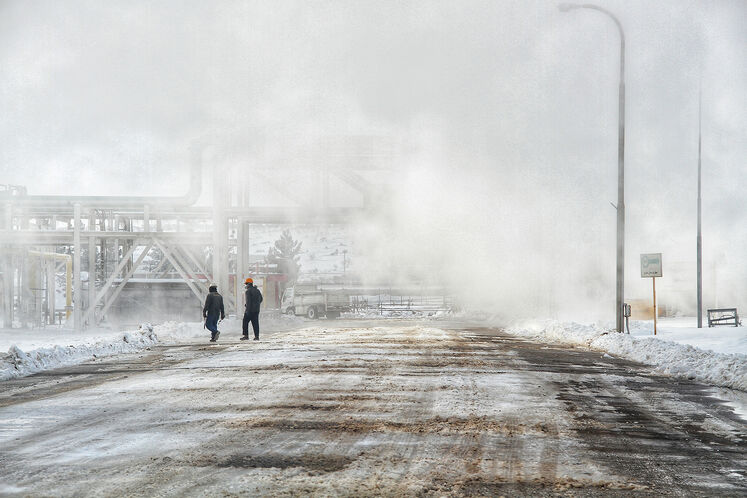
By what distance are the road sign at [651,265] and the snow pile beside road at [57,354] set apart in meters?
14.2

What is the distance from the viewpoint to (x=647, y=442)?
5578mm

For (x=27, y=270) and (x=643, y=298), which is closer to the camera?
(x=27, y=270)

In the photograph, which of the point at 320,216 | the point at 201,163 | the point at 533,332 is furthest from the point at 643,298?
the point at 201,163

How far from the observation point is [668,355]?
40.4 ft

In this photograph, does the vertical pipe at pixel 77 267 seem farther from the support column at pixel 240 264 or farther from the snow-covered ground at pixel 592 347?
the support column at pixel 240 264

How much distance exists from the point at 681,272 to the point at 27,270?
120 ft

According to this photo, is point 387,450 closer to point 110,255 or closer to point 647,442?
point 647,442

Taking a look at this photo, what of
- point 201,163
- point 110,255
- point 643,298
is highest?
point 201,163

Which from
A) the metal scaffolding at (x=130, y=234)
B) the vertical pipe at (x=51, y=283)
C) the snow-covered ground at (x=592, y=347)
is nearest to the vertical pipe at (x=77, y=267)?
the metal scaffolding at (x=130, y=234)

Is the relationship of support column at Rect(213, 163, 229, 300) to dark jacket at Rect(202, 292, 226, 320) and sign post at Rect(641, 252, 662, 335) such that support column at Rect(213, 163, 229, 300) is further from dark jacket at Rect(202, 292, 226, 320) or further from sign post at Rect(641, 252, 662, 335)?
sign post at Rect(641, 252, 662, 335)

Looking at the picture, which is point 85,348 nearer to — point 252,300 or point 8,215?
point 252,300

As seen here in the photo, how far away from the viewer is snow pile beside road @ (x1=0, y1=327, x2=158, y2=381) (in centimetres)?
1052

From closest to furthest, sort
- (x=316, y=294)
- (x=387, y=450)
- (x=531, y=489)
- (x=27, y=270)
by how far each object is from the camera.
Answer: (x=531, y=489) → (x=387, y=450) → (x=27, y=270) → (x=316, y=294)

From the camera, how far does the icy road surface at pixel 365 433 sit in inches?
167
